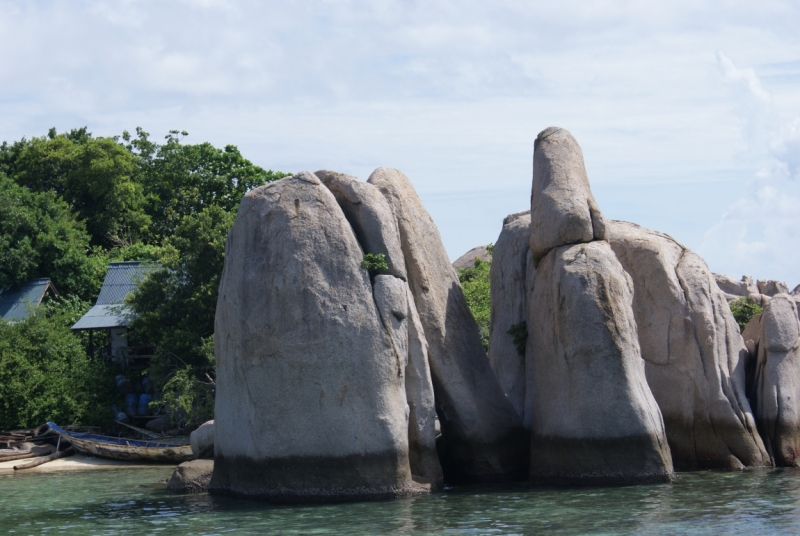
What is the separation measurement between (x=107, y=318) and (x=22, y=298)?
4.89 metres

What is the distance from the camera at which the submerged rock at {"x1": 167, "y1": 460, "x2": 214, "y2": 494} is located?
74.2ft

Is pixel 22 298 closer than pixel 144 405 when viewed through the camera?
No

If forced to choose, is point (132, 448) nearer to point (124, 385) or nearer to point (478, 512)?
point (124, 385)

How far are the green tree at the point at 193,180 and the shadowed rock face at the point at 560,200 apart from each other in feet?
61.8

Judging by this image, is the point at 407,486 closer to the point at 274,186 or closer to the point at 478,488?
the point at 478,488

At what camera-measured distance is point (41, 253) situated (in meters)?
41.5

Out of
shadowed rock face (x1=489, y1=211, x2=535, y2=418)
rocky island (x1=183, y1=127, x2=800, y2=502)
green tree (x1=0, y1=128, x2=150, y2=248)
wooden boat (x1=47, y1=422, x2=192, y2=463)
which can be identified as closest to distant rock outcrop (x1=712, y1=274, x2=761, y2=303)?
rocky island (x1=183, y1=127, x2=800, y2=502)

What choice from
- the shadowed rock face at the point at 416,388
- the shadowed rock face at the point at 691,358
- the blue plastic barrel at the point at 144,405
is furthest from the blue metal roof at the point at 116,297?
the shadowed rock face at the point at 691,358

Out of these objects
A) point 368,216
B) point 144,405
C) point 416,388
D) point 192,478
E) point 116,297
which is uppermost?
point 116,297

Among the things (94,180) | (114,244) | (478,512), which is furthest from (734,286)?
(94,180)

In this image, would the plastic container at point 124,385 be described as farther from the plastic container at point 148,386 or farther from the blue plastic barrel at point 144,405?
the blue plastic barrel at point 144,405

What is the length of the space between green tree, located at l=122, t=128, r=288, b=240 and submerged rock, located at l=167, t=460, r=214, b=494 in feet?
59.6

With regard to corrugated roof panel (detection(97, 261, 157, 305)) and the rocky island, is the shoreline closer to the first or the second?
the rocky island

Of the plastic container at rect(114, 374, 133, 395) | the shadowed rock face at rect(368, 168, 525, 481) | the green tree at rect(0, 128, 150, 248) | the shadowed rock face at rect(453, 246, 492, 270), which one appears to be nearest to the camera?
the shadowed rock face at rect(368, 168, 525, 481)
